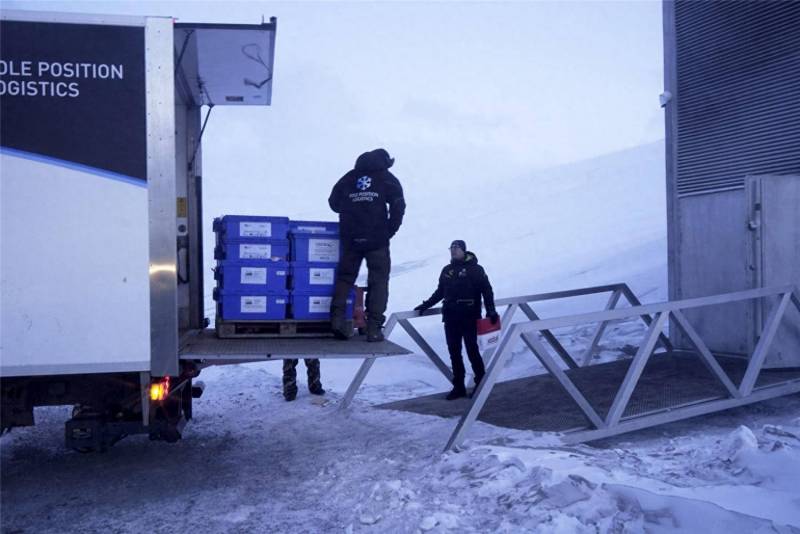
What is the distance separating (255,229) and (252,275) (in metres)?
0.38

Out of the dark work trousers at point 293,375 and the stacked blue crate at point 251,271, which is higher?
the stacked blue crate at point 251,271

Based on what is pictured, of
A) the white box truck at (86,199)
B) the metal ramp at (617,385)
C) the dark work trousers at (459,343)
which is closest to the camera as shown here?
the white box truck at (86,199)

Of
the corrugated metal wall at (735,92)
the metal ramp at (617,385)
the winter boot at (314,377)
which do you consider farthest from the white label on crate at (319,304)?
the corrugated metal wall at (735,92)

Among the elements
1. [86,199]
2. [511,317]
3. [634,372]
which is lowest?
[634,372]

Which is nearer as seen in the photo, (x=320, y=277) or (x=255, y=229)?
(x=255, y=229)

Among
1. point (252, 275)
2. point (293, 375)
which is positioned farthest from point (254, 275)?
point (293, 375)

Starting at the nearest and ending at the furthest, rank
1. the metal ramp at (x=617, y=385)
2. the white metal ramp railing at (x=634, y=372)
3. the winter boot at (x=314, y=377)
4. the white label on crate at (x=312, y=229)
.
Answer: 1. the white metal ramp railing at (x=634, y=372)
2. the metal ramp at (x=617, y=385)
3. the white label on crate at (x=312, y=229)
4. the winter boot at (x=314, y=377)

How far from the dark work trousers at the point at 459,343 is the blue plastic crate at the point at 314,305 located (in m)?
1.84

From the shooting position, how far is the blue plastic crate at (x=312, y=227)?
6.05m

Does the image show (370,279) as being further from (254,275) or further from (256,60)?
(256,60)

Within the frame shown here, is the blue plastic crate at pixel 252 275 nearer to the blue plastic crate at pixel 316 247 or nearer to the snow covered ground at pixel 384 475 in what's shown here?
the blue plastic crate at pixel 316 247

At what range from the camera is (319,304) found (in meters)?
6.00

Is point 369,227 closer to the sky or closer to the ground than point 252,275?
closer to the sky

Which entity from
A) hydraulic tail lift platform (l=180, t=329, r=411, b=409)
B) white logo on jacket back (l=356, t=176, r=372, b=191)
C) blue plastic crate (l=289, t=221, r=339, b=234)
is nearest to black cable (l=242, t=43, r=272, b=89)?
white logo on jacket back (l=356, t=176, r=372, b=191)
